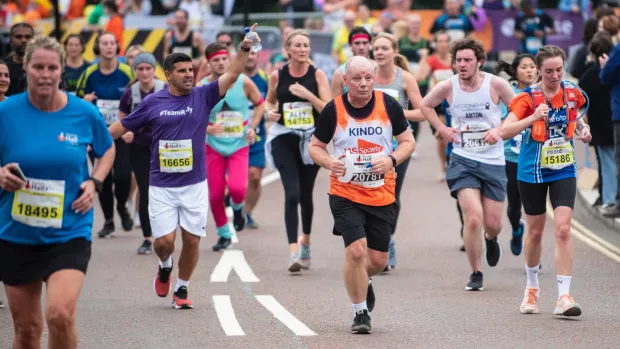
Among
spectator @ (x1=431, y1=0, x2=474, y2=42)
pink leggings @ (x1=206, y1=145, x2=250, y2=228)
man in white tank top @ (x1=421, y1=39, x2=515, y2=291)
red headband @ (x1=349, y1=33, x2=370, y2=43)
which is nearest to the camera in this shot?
man in white tank top @ (x1=421, y1=39, x2=515, y2=291)

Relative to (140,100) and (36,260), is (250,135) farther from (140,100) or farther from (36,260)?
(36,260)

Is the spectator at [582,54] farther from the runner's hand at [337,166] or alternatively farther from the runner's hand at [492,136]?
the runner's hand at [337,166]

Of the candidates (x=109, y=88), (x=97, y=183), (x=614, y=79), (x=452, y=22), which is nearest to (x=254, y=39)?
(x=97, y=183)

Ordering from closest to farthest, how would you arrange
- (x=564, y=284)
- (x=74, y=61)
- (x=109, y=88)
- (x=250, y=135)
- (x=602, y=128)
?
(x=564, y=284) < (x=250, y=135) < (x=109, y=88) < (x=602, y=128) < (x=74, y=61)

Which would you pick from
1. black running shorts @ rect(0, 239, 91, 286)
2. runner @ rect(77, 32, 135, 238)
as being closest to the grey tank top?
runner @ rect(77, 32, 135, 238)

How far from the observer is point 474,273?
11.8 metres

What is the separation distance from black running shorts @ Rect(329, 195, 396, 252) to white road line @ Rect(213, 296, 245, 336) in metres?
1.00

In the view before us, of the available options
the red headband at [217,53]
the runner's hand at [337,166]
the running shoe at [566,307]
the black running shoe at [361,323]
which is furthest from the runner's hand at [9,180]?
the red headband at [217,53]

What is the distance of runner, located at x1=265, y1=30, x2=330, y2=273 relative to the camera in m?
13.1

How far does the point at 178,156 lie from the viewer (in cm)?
1077

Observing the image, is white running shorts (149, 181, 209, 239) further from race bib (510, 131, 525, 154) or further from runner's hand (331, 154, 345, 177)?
race bib (510, 131, 525, 154)

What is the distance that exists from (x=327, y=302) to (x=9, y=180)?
4.40m

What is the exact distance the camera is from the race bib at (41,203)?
7332mm

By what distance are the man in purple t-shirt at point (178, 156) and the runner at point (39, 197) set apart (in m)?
3.26
